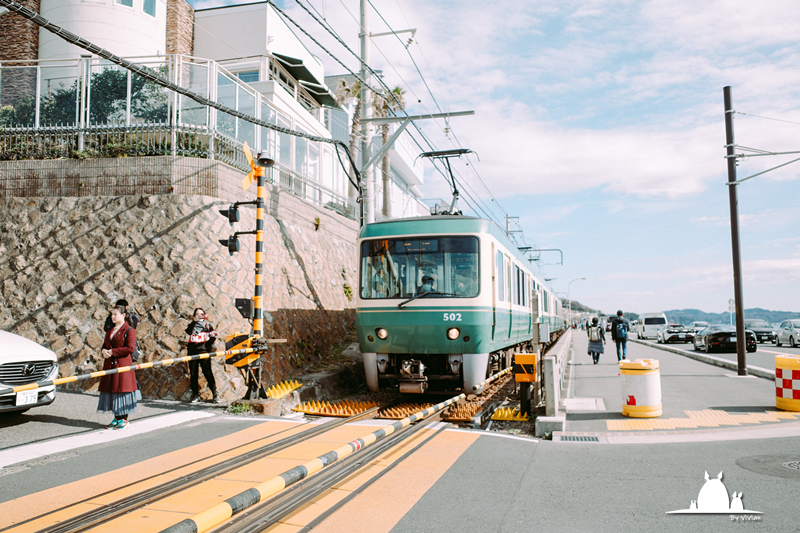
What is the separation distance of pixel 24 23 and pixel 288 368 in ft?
66.2

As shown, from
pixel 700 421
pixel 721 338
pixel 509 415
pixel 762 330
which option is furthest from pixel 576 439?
pixel 762 330

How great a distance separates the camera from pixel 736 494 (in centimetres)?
495

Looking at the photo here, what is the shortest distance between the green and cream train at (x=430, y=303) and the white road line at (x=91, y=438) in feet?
10.9

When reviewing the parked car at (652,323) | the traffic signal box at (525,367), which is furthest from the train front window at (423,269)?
the parked car at (652,323)

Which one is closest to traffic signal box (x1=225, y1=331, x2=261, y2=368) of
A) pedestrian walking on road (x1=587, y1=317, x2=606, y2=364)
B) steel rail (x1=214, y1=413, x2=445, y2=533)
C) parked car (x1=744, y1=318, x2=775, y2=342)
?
steel rail (x1=214, y1=413, x2=445, y2=533)

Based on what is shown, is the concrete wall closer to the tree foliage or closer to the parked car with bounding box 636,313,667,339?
the tree foliage

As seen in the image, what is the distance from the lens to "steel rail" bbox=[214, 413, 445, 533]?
4293 millimetres

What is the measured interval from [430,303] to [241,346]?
3.36 metres

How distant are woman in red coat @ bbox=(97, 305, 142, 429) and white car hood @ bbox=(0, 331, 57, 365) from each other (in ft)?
3.21

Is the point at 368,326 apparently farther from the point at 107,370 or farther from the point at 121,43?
the point at 121,43

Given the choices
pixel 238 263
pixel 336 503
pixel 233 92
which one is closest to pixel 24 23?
pixel 233 92

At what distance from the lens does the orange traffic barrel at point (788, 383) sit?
889cm

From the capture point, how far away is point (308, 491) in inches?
201

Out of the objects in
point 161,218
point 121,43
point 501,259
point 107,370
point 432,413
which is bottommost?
point 432,413
